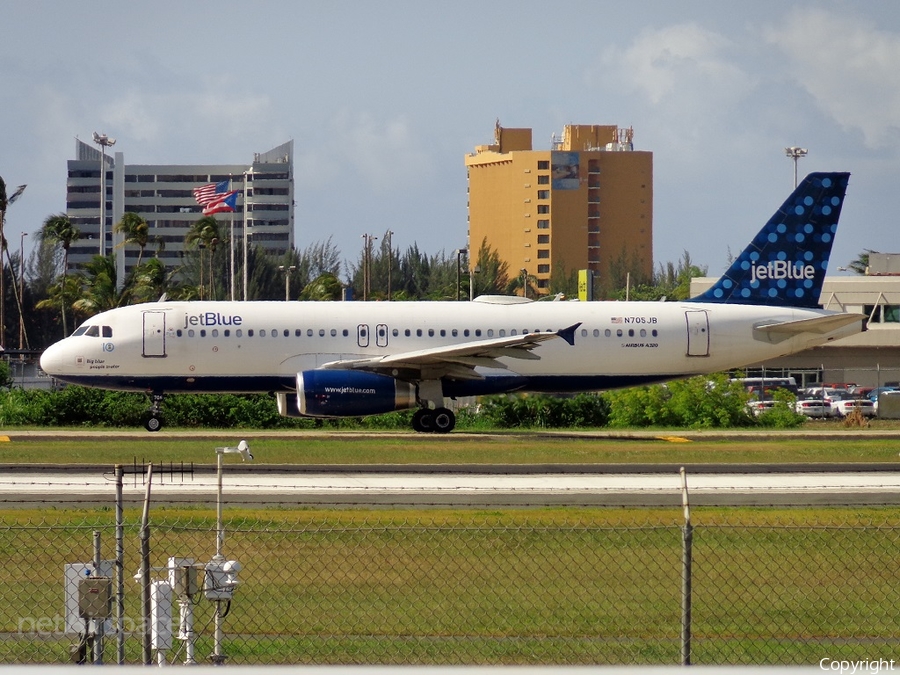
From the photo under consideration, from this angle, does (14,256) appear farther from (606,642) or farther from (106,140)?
(606,642)

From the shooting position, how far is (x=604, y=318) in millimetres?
37312

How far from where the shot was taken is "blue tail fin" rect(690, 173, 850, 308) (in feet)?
126

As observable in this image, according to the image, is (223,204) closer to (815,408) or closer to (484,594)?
(815,408)

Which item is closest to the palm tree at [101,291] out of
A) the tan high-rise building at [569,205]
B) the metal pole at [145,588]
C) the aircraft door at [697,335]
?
the aircraft door at [697,335]

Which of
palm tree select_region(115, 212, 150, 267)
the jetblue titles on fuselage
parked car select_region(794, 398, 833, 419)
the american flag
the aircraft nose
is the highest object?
the american flag

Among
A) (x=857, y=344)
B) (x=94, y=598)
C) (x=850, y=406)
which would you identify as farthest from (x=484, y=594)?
(x=857, y=344)

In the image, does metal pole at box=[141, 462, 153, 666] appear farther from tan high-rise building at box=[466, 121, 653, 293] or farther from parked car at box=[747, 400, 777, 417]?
tan high-rise building at box=[466, 121, 653, 293]

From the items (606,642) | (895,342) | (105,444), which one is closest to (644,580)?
(606,642)

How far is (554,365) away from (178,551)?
2257 cm

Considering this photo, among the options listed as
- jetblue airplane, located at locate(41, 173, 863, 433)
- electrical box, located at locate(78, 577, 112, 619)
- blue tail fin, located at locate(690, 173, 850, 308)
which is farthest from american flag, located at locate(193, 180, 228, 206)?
electrical box, located at locate(78, 577, 112, 619)

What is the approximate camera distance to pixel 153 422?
36.0 meters

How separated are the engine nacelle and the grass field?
0.73 m

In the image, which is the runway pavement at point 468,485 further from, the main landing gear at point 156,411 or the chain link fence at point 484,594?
the main landing gear at point 156,411

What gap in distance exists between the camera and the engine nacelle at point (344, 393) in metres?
34.3
